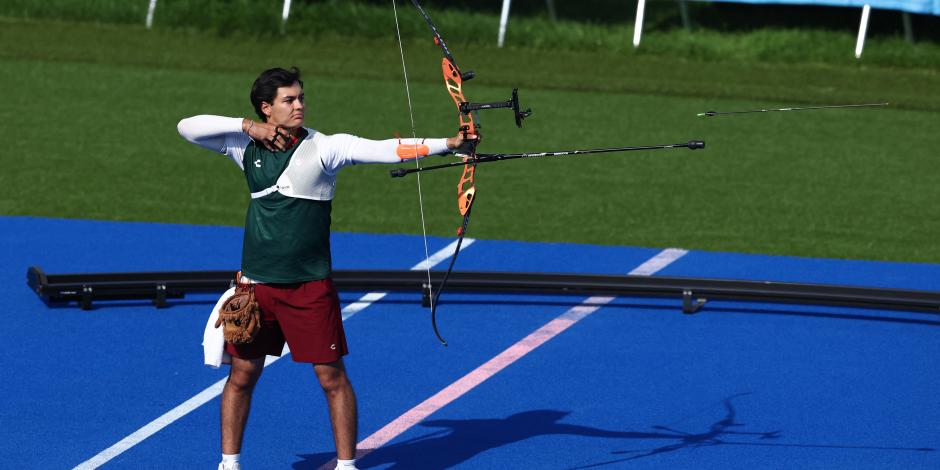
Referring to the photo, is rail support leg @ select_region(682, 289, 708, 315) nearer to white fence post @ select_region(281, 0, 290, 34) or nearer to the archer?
the archer

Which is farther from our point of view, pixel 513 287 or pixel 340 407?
pixel 513 287

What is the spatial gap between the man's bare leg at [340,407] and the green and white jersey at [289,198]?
46 centimetres

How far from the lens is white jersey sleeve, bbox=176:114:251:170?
7.54 metres

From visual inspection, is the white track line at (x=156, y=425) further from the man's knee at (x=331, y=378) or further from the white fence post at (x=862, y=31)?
the white fence post at (x=862, y=31)

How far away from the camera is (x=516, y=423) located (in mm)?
8797

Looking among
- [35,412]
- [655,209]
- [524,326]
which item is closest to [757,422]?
[524,326]

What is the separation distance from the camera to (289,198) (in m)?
7.50

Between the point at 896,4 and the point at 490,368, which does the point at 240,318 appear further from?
the point at 896,4

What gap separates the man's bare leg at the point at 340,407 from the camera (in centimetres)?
750

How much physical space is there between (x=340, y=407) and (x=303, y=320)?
45 centimetres

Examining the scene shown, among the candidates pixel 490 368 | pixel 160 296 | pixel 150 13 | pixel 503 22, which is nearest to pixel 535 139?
pixel 503 22

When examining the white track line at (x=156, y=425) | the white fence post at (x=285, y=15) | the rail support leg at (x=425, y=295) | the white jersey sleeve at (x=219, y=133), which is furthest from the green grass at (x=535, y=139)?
the white jersey sleeve at (x=219, y=133)

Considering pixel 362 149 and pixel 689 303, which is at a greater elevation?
pixel 362 149

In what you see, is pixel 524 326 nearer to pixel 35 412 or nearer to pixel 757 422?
pixel 757 422
